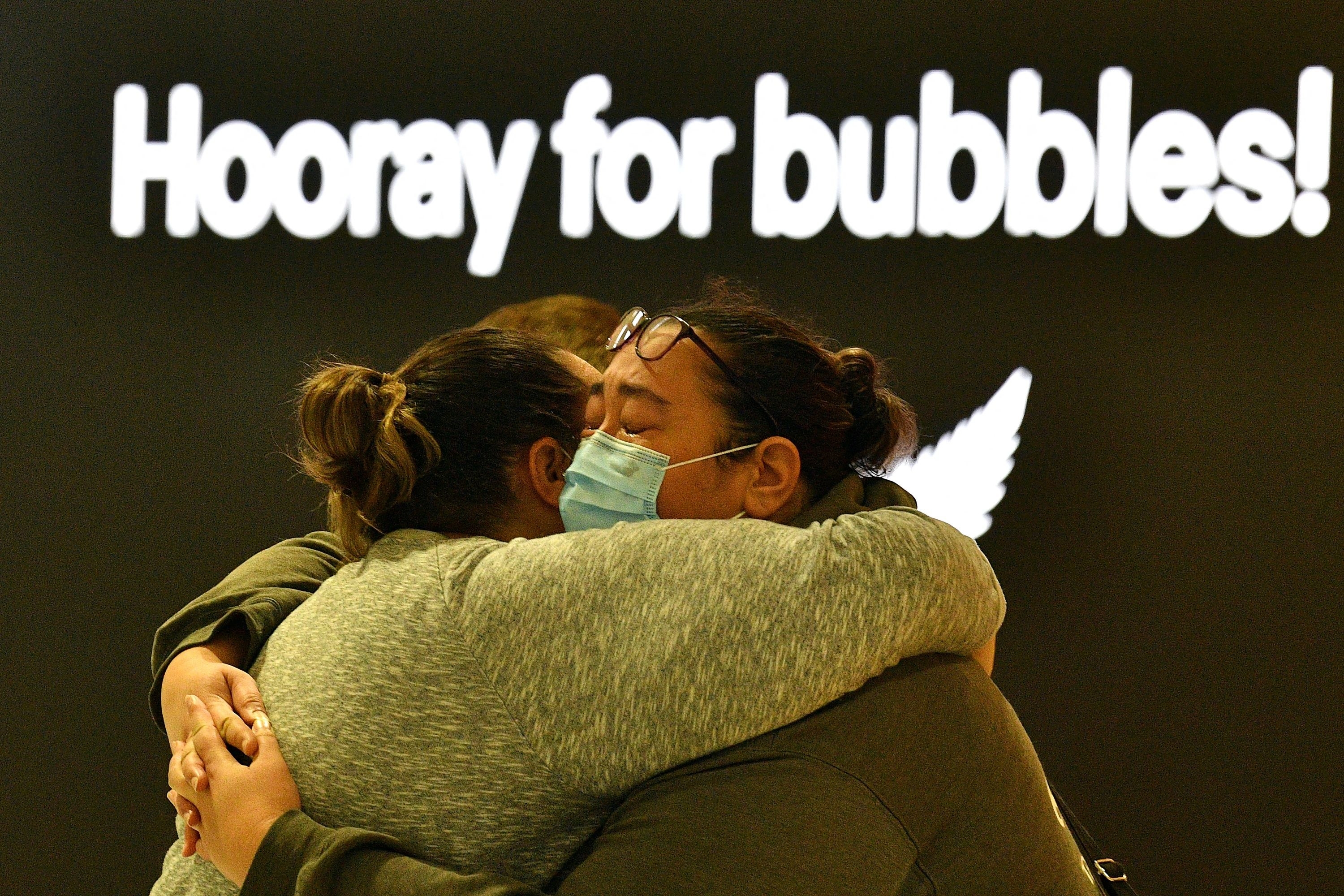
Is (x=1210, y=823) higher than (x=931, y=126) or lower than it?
lower

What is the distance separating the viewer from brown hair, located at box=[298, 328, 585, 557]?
1687 millimetres

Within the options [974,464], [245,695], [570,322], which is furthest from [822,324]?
[245,695]

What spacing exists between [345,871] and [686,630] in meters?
0.43

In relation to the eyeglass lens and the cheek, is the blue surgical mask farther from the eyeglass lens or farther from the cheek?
the eyeglass lens

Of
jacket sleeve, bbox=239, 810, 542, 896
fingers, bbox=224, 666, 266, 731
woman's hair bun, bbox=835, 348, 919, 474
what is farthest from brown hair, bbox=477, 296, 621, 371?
jacket sleeve, bbox=239, 810, 542, 896

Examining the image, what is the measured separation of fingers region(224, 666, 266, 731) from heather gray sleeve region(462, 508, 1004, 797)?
345 millimetres

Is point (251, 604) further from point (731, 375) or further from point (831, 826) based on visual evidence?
point (831, 826)

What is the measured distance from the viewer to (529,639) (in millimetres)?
1345

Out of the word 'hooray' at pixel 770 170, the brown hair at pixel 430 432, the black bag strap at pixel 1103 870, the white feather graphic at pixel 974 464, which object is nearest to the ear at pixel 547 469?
the brown hair at pixel 430 432

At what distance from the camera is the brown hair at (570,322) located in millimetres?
2461

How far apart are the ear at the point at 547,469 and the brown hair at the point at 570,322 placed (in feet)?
1.75

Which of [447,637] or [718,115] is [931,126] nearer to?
[718,115]

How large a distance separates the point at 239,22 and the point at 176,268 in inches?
30.2

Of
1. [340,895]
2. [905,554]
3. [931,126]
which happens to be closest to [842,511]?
[905,554]
